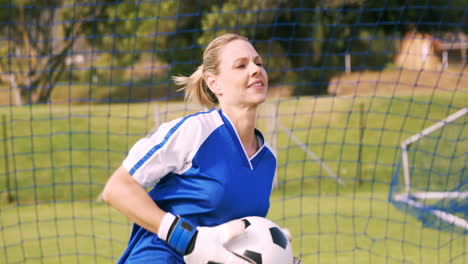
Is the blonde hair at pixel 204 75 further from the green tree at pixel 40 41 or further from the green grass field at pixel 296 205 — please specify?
the green grass field at pixel 296 205

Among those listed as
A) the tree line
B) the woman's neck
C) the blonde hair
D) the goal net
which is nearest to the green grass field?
the goal net

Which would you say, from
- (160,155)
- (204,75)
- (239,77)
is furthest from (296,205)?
(160,155)

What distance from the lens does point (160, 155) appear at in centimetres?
265

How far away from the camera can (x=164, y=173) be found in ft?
8.86

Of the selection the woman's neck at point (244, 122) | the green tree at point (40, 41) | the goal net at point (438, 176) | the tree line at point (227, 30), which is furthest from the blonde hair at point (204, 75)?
the tree line at point (227, 30)

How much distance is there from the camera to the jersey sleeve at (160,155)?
8.65 ft

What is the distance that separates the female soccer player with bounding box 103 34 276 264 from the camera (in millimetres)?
2582

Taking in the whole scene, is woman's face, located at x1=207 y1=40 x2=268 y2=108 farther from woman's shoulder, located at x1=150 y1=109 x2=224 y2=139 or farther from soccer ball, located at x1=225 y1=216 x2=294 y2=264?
soccer ball, located at x1=225 y1=216 x2=294 y2=264

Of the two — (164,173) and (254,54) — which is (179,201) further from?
(254,54)

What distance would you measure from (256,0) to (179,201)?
43.0ft

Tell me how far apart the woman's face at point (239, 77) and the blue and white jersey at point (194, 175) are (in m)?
0.13

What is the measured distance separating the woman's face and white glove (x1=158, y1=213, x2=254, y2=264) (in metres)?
0.60

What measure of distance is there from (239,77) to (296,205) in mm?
6674

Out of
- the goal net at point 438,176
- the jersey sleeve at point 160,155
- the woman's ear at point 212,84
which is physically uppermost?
the woman's ear at point 212,84
